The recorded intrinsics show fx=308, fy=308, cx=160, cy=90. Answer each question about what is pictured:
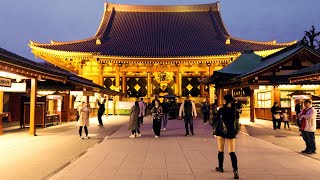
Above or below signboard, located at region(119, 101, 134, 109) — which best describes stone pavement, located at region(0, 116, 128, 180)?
below

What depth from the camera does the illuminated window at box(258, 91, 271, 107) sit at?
23.5 meters

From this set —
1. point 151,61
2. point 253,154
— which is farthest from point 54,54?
point 253,154

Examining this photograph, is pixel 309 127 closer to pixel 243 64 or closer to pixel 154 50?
pixel 243 64

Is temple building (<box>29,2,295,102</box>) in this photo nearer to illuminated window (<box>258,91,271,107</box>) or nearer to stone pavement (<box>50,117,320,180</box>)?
illuminated window (<box>258,91,271,107</box>)

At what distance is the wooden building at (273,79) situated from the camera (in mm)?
19219

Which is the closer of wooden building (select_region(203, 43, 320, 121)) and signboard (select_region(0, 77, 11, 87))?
signboard (select_region(0, 77, 11, 87))

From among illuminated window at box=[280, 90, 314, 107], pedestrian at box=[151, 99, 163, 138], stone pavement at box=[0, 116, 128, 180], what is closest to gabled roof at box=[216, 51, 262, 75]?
illuminated window at box=[280, 90, 314, 107]

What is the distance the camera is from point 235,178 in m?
5.97

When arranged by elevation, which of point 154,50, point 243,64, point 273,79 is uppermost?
point 154,50

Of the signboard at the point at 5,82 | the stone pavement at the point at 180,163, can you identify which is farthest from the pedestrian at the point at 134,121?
the signboard at the point at 5,82

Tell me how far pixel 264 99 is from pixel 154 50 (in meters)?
13.1

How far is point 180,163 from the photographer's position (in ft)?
24.4

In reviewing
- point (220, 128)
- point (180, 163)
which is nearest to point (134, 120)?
point (180, 163)

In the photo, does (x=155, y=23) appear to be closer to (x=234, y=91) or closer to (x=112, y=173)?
(x=234, y=91)
